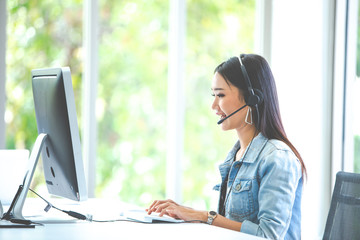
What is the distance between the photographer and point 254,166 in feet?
6.12

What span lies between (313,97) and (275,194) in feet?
6.39

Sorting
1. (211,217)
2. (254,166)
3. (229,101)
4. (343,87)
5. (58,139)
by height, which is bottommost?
(211,217)

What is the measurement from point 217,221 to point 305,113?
2.00m

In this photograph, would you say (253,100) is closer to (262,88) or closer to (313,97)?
(262,88)

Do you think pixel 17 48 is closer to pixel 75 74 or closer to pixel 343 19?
pixel 75 74

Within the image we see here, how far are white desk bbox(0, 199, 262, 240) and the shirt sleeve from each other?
0.54 ft

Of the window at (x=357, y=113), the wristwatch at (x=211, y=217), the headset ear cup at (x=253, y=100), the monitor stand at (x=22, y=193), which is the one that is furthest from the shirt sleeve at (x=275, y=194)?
the window at (x=357, y=113)

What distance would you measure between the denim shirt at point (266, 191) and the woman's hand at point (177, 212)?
0.15 metres

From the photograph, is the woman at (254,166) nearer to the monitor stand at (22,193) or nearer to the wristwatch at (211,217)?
the wristwatch at (211,217)

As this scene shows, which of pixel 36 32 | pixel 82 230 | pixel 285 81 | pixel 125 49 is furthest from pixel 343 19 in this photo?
pixel 82 230

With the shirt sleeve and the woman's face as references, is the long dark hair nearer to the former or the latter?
the woman's face

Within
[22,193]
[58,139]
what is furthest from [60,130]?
[22,193]

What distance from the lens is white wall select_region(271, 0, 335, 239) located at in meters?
3.51

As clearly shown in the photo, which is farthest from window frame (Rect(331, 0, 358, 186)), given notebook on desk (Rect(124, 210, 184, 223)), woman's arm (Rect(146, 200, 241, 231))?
notebook on desk (Rect(124, 210, 184, 223))
